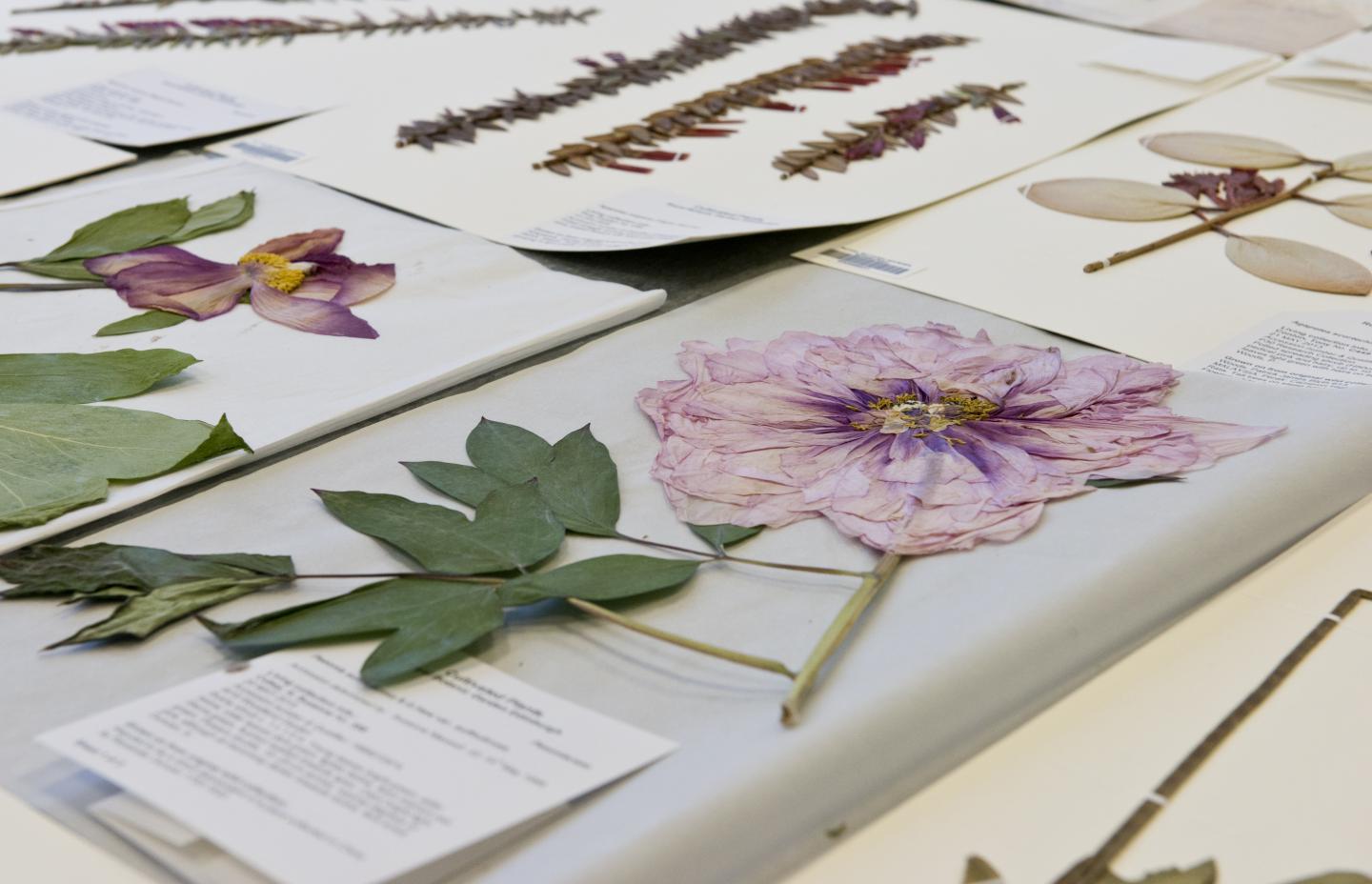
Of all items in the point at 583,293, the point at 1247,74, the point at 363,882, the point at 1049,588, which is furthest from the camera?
the point at 1247,74

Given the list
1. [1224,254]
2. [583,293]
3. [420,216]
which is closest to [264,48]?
[420,216]

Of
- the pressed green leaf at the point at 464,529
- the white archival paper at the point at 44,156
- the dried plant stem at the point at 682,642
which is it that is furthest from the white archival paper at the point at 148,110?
the dried plant stem at the point at 682,642

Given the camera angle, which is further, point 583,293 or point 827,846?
point 583,293

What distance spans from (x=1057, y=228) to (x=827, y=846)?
0.60 m

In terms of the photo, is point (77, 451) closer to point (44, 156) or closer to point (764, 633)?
point (764, 633)

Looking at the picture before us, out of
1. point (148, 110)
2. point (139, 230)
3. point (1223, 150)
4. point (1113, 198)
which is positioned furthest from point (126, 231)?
point (1223, 150)

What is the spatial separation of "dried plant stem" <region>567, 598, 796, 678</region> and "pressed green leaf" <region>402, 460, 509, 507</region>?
0.28 feet

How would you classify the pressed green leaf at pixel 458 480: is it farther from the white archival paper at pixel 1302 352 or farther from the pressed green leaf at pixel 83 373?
the white archival paper at pixel 1302 352

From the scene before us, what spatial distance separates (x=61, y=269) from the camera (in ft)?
2.61

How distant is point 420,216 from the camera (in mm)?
910

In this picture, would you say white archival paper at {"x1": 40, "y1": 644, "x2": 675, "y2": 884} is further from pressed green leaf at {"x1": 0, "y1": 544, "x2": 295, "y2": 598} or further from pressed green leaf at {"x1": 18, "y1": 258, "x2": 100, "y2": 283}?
pressed green leaf at {"x1": 18, "y1": 258, "x2": 100, "y2": 283}

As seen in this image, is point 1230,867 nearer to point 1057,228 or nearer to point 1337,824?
point 1337,824

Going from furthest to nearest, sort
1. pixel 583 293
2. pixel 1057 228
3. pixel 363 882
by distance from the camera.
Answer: pixel 1057 228 → pixel 583 293 → pixel 363 882

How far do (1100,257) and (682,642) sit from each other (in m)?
0.51
